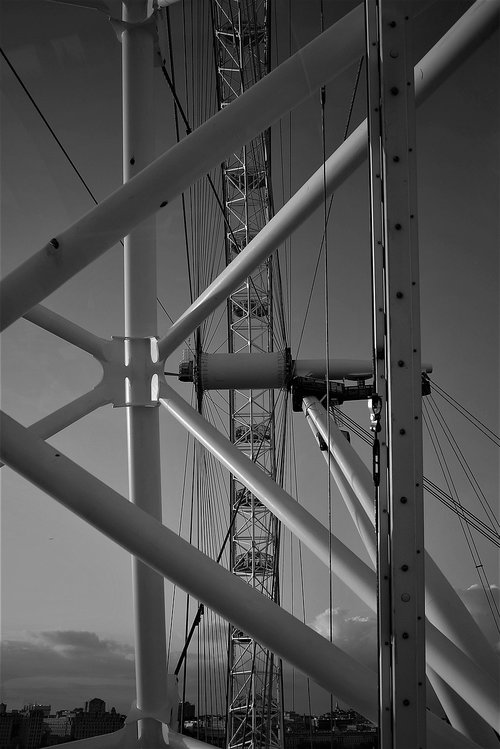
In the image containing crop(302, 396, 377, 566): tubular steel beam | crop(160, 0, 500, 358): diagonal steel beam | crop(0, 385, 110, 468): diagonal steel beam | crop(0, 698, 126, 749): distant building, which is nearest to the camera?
crop(160, 0, 500, 358): diagonal steel beam

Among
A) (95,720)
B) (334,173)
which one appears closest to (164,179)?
(334,173)

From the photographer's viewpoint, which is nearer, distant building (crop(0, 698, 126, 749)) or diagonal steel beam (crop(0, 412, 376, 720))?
diagonal steel beam (crop(0, 412, 376, 720))

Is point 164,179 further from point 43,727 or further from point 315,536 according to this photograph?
point 43,727

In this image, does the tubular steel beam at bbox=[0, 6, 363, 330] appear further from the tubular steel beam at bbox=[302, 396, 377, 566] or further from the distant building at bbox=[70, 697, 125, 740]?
the distant building at bbox=[70, 697, 125, 740]

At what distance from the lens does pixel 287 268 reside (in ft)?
24.8

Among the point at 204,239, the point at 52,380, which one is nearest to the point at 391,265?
the point at 52,380

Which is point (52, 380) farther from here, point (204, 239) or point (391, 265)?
point (204, 239)

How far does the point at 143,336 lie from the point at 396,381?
2698 millimetres

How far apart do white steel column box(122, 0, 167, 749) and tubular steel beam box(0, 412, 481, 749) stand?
1.63 meters

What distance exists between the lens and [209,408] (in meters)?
8.90

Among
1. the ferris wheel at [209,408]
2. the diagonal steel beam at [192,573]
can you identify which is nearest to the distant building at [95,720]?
the ferris wheel at [209,408]

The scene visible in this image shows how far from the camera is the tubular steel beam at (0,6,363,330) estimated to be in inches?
128

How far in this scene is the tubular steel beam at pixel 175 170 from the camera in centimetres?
326

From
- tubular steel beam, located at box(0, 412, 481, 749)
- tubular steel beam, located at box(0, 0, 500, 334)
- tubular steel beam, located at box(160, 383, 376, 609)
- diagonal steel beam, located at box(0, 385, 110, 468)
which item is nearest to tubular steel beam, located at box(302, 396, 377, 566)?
tubular steel beam, located at box(160, 383, 376, 609)
